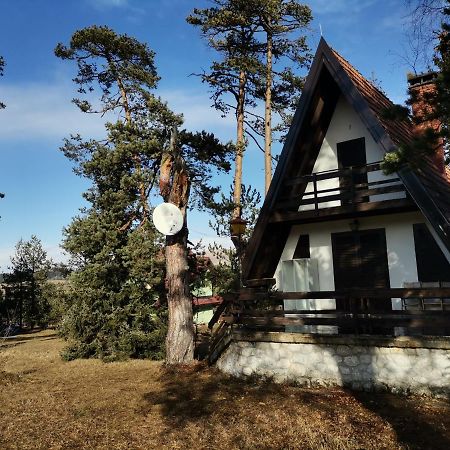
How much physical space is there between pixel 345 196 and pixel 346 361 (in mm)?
4097

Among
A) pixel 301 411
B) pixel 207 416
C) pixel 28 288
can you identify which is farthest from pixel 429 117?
pixel 28 288

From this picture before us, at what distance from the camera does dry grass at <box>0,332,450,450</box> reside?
6.23 metres

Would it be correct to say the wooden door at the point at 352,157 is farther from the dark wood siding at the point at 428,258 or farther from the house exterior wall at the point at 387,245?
the dark wood siding at the point at 428,258

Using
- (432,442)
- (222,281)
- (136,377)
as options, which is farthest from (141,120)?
(432,442)

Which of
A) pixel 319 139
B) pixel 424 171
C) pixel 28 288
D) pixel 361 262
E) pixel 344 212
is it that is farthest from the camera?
pixel 28 288

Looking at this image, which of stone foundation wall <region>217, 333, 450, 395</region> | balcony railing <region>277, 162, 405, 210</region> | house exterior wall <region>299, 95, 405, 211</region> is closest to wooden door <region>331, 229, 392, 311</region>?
balcony railing <region>277, 162, 405, 210</region>

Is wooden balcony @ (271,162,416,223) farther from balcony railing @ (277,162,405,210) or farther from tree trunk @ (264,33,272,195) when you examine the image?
tree trunk @ (264,33,272,195)

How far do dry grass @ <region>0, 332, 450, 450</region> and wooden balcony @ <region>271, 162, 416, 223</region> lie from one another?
4.36 metres

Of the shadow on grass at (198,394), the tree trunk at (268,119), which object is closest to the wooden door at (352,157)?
the shadow on grass at (198,394)

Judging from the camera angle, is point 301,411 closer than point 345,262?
Yes

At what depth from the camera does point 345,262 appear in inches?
457

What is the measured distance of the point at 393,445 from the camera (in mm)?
A: 5809

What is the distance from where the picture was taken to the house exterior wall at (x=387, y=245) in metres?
10.6

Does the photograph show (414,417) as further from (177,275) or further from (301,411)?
(177,275)
